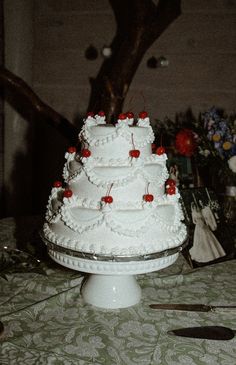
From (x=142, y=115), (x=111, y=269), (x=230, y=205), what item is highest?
(x=142, y=115)

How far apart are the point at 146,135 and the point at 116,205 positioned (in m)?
0.21

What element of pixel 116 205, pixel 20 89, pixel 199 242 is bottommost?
pixel 199 242

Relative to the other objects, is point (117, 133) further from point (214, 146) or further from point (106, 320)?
point (214, 146)

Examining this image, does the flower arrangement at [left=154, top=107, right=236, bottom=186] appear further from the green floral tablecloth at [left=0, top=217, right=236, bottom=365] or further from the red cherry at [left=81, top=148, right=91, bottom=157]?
the red cherry at [left=81, top=148, right=91, bottom=157]

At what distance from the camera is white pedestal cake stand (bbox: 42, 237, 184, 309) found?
99 centimetres

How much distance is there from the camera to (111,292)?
1097 millimetres

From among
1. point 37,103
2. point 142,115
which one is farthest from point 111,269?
point 37,103

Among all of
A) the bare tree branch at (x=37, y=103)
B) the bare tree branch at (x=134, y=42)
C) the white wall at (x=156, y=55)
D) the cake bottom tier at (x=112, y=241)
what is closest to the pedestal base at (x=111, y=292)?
the cake bottom tier at (x=112, y=241)

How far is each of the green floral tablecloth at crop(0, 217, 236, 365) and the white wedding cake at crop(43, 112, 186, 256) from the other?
174 millimetres

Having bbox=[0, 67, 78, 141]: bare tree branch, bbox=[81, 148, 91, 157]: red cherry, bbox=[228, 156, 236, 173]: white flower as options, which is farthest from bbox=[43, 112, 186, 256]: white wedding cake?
bbox=[0, 67, 78, 141]: bare tree branch

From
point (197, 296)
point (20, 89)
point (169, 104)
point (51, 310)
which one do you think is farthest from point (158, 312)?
point (169, 104)

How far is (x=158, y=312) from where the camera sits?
107 cm

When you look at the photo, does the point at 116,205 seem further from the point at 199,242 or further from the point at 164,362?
the point at 199,242

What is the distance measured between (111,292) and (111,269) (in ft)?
0.41
